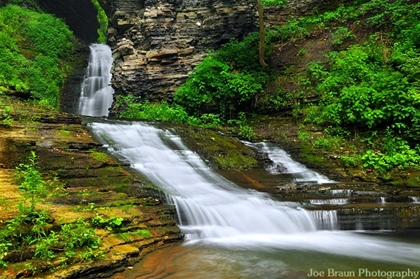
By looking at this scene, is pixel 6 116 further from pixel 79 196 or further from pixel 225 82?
pixel 225 82

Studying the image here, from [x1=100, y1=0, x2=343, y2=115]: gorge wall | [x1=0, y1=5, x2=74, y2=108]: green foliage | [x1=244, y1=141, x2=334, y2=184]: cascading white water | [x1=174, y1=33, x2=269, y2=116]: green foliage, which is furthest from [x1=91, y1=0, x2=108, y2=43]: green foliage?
[x1=244, y1=141, x2=334, y2=184]: cascading white water

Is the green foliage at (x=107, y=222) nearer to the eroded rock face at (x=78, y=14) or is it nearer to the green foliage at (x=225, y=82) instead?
the green foliage at (x=225, y=82)

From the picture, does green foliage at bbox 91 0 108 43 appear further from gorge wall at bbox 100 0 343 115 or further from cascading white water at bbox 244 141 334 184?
cascading white water at bbox 244 141 334 184

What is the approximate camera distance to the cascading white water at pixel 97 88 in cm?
1867

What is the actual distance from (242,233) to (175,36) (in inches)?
568

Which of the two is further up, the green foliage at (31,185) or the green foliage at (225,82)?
the green foliage at (225,82)

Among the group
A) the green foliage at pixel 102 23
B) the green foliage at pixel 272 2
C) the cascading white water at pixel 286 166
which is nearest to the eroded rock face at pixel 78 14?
the green foliage at pixel 102 23

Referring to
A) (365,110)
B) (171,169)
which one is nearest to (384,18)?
(365,110)

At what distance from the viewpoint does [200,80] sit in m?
16.1

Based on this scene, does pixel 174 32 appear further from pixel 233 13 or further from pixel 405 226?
pixel 405 226

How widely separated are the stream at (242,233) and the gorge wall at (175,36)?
7135 mm

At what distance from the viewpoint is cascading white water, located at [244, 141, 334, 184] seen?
9586 millimetres

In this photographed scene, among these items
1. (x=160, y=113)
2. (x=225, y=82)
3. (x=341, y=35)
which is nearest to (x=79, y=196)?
(x=160, y=113)

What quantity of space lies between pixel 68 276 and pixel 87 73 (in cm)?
1872
